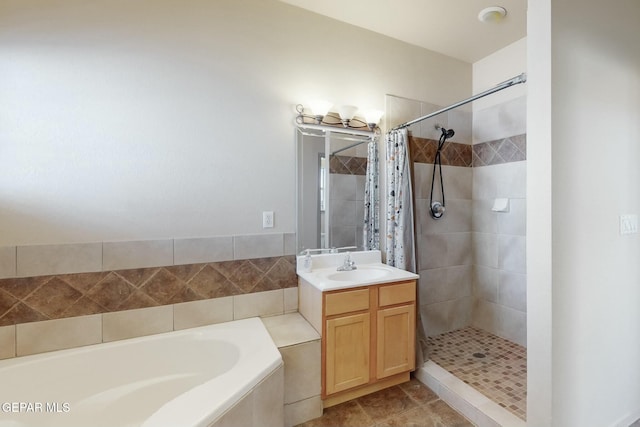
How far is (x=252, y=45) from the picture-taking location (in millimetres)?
2055

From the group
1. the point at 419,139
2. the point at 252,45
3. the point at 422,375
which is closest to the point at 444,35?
the point at 419,139

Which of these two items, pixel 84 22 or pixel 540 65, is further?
pixel 84 22

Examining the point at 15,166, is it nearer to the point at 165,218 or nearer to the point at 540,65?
the point at 165,218

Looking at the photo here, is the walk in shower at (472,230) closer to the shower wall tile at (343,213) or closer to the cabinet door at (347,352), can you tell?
the shower wall tile at (343,213)

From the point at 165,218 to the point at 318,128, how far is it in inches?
51.9

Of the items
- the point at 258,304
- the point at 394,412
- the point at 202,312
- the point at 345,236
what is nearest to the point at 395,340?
the point at 394,412

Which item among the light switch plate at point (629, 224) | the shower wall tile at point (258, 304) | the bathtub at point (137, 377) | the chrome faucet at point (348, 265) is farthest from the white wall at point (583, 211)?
the shower wall tile at point (258, 304)

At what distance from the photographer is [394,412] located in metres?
1.84

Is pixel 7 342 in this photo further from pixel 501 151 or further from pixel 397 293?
pixel 501 151

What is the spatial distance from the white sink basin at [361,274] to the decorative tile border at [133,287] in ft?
1.17

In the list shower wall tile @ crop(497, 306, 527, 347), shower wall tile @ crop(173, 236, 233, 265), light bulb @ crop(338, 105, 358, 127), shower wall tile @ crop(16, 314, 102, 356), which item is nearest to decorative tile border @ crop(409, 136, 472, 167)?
light bulb @ crop(338, 105, 358, 127)

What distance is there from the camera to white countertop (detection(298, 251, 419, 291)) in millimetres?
1933

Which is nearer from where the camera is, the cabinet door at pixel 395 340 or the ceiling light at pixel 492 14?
the cabinet door at pixel 395 340

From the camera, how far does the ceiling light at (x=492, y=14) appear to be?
2.21 meters
